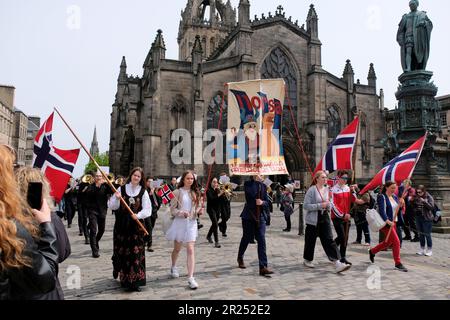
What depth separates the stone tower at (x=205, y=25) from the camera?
184ft

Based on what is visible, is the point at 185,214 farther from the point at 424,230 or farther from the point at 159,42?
the point at 159,42

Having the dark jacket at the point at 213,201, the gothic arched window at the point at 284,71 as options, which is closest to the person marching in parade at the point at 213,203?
the dark jacket at the point at 213,201

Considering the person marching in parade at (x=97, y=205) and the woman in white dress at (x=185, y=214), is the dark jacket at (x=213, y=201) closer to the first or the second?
the person marching in parade at (x=97, y=205)

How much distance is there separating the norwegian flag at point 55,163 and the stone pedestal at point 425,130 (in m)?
11.1

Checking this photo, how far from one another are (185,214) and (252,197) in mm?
1578

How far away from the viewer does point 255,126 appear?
7500 millimetres

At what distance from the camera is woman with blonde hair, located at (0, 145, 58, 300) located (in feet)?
5.98

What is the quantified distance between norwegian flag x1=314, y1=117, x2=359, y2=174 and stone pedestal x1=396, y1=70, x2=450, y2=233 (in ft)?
20.5

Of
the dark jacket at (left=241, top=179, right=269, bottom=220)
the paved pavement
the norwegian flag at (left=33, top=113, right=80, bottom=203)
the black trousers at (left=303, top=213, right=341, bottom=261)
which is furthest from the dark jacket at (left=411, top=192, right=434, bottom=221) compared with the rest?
the norwegian flag at (left=33, top=113, right=80, bottom=203)

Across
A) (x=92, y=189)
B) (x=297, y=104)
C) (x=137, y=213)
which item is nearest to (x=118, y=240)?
(x=137, y=213)

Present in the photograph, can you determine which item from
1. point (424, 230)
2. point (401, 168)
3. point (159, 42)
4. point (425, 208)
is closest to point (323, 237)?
point (401, 168)

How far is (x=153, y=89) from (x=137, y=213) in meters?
24.7
